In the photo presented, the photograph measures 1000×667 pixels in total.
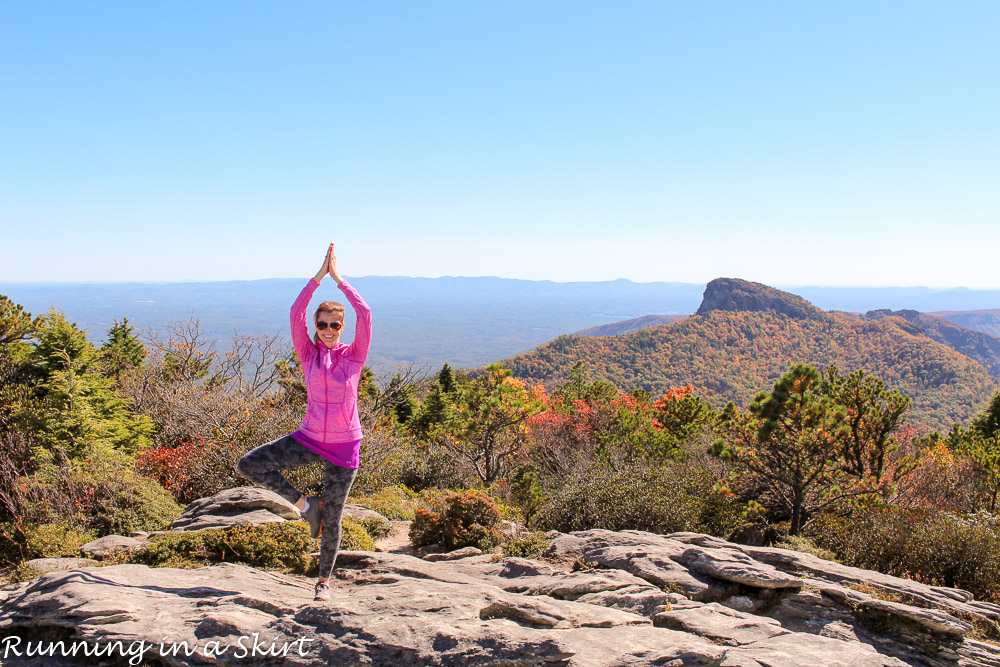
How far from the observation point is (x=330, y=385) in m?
3.78

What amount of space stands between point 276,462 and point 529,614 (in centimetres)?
214

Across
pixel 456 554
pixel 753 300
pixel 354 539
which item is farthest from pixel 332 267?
pixel 753 300

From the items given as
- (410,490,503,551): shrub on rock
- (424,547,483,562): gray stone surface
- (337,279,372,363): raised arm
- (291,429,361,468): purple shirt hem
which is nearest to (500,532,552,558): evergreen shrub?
(424,547,483,562): gray stone surface

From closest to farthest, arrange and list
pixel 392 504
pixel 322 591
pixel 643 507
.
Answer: pixel 322 591
pixel 643 507
pixel 392 504

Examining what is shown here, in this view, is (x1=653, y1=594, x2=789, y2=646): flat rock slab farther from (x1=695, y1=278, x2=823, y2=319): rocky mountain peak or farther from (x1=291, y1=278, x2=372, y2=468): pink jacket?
(x1=695, y1=278, x2=823, y2=319): rocky mountain peak

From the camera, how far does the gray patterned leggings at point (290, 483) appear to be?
11.9 ft

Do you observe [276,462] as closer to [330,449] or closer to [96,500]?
[330,449]

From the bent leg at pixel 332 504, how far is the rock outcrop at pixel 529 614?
30 cm

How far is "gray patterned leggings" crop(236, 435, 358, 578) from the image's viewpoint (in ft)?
11.9

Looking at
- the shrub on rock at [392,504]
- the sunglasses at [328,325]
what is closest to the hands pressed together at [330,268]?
the sunglasses at [328,325]

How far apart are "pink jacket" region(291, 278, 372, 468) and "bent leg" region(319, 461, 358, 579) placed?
3.1 inches

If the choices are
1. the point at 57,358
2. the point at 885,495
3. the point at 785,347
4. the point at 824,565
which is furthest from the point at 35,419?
the point at 785,347

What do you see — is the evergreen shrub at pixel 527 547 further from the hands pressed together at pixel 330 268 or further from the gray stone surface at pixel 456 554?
the hands pressed together at pixel 330 268

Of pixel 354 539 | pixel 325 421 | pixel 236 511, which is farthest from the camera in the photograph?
pixel 236 511
